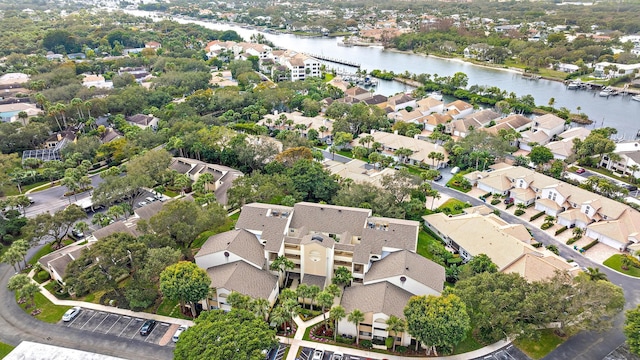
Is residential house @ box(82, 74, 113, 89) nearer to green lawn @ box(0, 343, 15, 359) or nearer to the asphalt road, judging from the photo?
the asphalt road

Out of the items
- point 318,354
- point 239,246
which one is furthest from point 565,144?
point 318,354

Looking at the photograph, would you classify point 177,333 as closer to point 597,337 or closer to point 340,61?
point 597,337

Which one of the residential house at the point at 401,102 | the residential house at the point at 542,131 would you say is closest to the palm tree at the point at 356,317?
the residential house at the point at 542,131

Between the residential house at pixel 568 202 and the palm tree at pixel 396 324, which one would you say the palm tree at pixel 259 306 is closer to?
the palm tree at pixel 396 324

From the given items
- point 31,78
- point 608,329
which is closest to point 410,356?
point 608,329

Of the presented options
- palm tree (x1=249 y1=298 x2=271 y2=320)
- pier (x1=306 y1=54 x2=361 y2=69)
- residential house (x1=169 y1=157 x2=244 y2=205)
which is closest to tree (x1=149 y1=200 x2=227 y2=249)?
residential house (x1=169 y1=157 x2=244 y2=205)

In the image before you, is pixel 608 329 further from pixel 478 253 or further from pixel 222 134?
pixel 222 134
